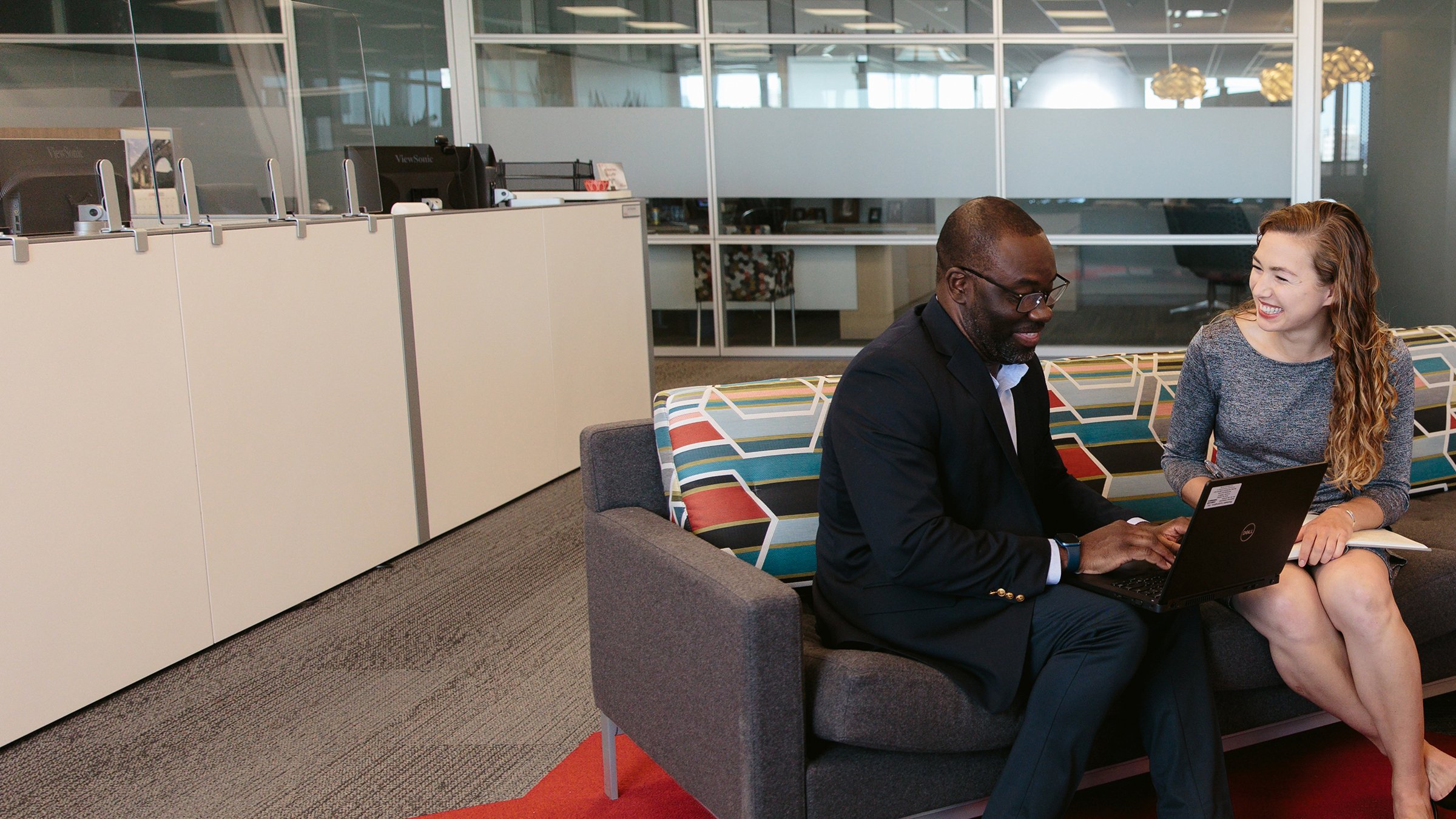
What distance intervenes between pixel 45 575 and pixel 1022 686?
2199 mm

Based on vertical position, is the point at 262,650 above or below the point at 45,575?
below

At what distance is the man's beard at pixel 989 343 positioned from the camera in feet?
6.22

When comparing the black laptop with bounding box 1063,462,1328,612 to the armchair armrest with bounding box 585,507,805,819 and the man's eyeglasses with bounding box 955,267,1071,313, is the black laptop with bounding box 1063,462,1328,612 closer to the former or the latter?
the man's eyeglasses with bounding box 955,267,1071,313

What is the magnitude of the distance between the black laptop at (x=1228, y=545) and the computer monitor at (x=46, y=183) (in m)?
2.58

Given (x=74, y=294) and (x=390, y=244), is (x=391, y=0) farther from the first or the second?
(x=74, y=294)

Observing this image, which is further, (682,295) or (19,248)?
(682,295)

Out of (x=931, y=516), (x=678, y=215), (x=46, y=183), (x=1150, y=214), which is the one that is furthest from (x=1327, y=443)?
(x=678, y=215)

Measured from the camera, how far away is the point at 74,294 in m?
2.75

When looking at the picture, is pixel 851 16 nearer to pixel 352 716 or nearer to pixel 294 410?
pixel 294 410

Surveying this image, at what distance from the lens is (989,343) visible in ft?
6.26

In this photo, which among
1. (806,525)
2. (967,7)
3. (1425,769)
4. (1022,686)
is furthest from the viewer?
→ (967,7)

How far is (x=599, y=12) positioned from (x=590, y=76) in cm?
42

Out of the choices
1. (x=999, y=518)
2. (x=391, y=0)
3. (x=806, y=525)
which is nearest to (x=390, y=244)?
(x=806, y=525)

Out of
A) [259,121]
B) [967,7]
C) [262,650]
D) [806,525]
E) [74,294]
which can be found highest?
[967,7]
